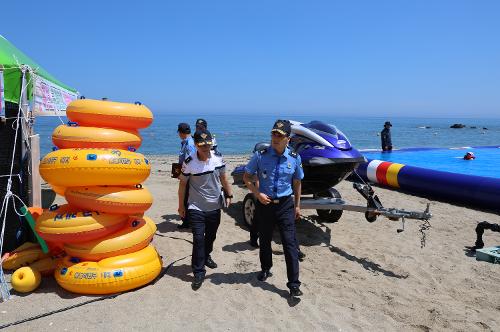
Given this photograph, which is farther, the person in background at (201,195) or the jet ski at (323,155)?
the jet ski at (323,155)

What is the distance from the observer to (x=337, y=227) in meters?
6.73

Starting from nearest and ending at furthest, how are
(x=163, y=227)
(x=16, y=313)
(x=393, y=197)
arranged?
(x=16, y=313) → (x=163, y=227) → (x=393, y=197)

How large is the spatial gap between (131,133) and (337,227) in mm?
3824

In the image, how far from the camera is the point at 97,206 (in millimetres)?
4020

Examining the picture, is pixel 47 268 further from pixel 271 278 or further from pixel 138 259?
pixel 271 278

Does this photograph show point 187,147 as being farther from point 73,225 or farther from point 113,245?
point 73,225

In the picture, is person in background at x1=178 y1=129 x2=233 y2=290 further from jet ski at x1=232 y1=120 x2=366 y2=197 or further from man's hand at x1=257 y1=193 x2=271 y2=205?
jet ski at x1=232 y1=120 x2=366 y2=197

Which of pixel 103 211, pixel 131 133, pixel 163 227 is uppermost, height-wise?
pixel 131 133

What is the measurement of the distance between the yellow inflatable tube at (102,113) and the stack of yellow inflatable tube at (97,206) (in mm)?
10

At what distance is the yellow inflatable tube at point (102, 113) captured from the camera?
4.29 meters

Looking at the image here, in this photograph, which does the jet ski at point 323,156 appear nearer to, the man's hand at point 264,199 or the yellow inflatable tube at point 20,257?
the man's hand at point 264,199

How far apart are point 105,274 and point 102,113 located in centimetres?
168

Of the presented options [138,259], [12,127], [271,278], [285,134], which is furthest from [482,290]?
[12,127]

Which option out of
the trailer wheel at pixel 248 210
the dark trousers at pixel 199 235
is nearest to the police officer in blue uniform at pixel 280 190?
the dark trousers at pixel 199 235
